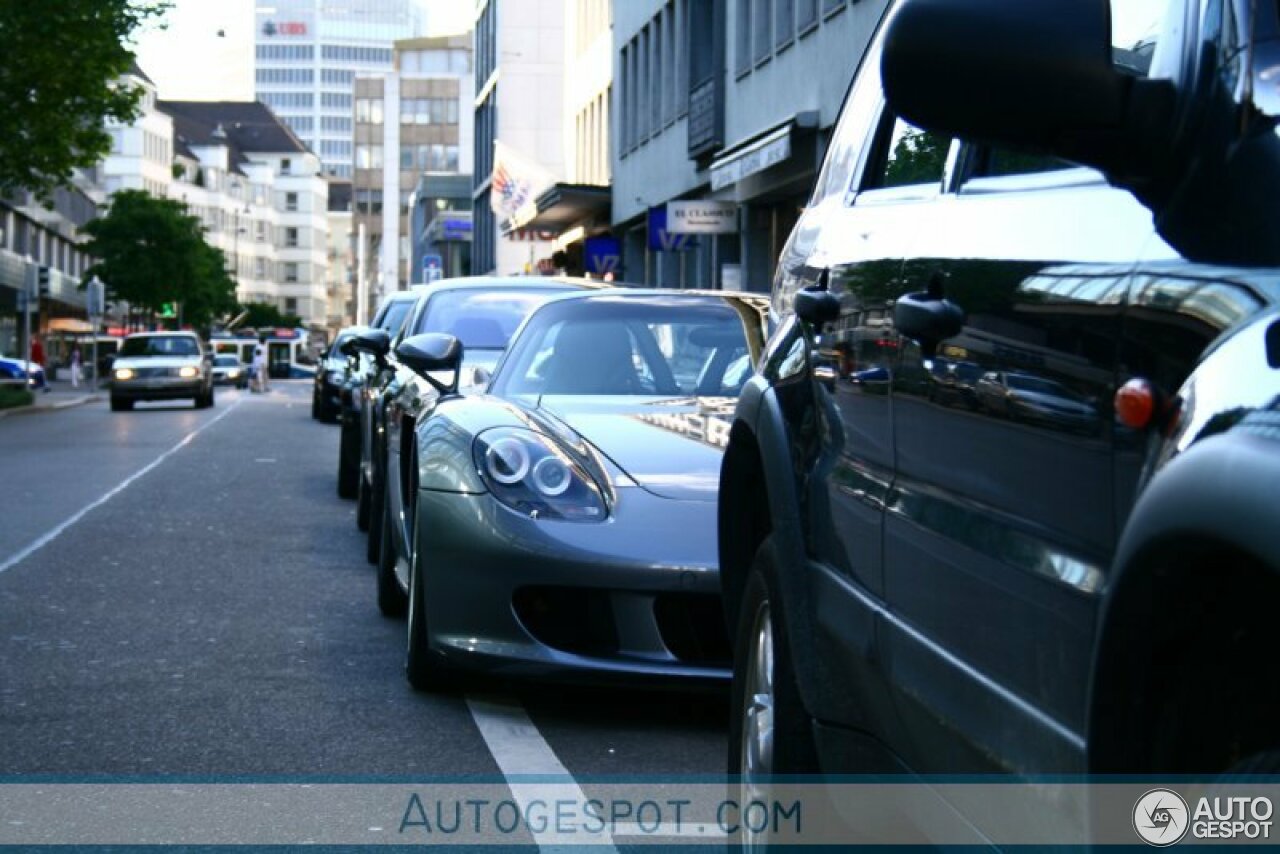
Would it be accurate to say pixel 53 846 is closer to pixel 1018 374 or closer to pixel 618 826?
pixel 618 826

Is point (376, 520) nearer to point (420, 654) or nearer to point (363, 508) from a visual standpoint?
point (363, 508)

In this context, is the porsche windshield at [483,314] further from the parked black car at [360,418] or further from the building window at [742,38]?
the building window at [742,38]

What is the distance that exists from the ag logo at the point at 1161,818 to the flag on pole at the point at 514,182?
53.6 meters

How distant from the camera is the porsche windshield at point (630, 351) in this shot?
Result: 820 centimetres

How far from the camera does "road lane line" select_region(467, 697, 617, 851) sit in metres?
5.04

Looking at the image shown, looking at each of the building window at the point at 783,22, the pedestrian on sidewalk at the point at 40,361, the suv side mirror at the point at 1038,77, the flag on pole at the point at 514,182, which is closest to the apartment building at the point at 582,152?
the flag on pole at the point at 514,182

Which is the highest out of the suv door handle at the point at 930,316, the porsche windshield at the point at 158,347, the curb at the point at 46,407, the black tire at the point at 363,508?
the suv door handle at the point at 930,316

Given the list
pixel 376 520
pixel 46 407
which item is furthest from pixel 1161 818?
pixel 46 407

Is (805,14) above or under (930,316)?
above

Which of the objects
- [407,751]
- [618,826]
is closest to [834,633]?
[618,826]

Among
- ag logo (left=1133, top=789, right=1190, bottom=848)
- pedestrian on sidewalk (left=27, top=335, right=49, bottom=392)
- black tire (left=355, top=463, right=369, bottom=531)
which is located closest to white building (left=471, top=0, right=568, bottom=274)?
pedestrian on sidewalk (left=27, top=335, right=49, bottom=392)

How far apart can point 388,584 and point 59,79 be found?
31059mm

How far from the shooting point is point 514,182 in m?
56.9

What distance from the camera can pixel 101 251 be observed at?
352 ft
